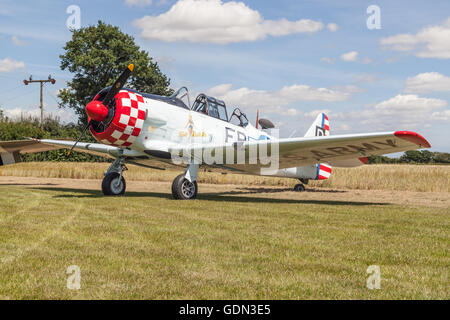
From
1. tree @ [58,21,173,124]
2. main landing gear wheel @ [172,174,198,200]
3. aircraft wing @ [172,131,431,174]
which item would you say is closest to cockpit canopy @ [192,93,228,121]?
aircraft wing @ [172,131,431,174]

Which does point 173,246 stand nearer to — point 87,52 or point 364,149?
point 364,149

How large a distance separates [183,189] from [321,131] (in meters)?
8.05

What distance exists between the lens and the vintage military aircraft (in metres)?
9.94

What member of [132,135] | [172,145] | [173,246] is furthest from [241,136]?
[173,246]

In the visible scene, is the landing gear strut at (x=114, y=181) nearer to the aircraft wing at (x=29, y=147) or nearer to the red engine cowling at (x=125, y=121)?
the aircraft wing at (x=29, y=147)

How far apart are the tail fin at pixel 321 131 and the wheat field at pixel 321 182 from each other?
203 cm

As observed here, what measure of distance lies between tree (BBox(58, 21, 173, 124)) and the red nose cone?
32237 millimetres

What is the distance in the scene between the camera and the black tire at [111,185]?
12.2m

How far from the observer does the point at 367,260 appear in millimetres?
3973

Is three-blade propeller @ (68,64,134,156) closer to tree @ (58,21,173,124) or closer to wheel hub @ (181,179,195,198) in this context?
wheel hub @ (181,179,195,198)

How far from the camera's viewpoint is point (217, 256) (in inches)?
158

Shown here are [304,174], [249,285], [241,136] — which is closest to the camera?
[249,285]
